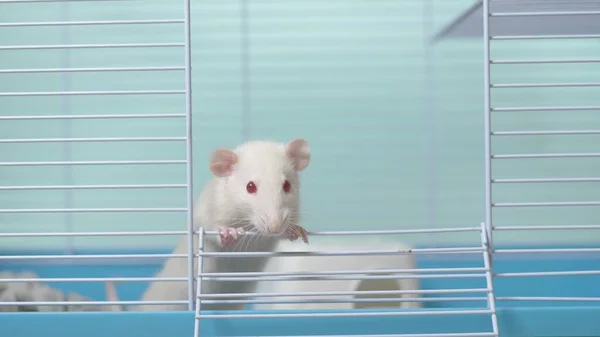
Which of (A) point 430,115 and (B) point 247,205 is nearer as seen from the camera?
(B) point 247,205

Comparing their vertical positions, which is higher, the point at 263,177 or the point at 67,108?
the point at 67,108

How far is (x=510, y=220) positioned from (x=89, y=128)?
2.06m

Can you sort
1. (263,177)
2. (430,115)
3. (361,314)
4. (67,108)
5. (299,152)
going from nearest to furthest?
(361,314), (263,177), (299,152), (67,108), (430,115)

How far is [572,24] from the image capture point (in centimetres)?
243

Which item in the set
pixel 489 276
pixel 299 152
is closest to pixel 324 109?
pixel 299 152

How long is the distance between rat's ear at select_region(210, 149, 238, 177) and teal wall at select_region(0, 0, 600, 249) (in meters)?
1.93

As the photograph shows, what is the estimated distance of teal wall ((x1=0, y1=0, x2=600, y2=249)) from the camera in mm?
4035

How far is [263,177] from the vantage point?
77.9 inches

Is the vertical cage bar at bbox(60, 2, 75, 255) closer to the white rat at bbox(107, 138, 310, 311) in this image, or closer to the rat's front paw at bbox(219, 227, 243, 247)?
the white rat at bbox(107, 138, 310, 311)

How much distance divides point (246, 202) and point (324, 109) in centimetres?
221

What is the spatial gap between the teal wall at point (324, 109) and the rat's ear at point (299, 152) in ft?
6.34

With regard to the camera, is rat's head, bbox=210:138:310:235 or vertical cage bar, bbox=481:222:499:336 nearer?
vertical cage bar, bbox=481:222:499:336

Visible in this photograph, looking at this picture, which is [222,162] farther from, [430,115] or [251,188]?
→ [430,115]

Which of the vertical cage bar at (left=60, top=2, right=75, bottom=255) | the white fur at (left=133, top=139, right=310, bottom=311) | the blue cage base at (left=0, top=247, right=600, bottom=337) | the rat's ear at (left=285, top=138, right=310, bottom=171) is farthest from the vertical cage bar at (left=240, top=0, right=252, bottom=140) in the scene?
the blue cage base at (left=0, top=247, right=600, bottom=337)
